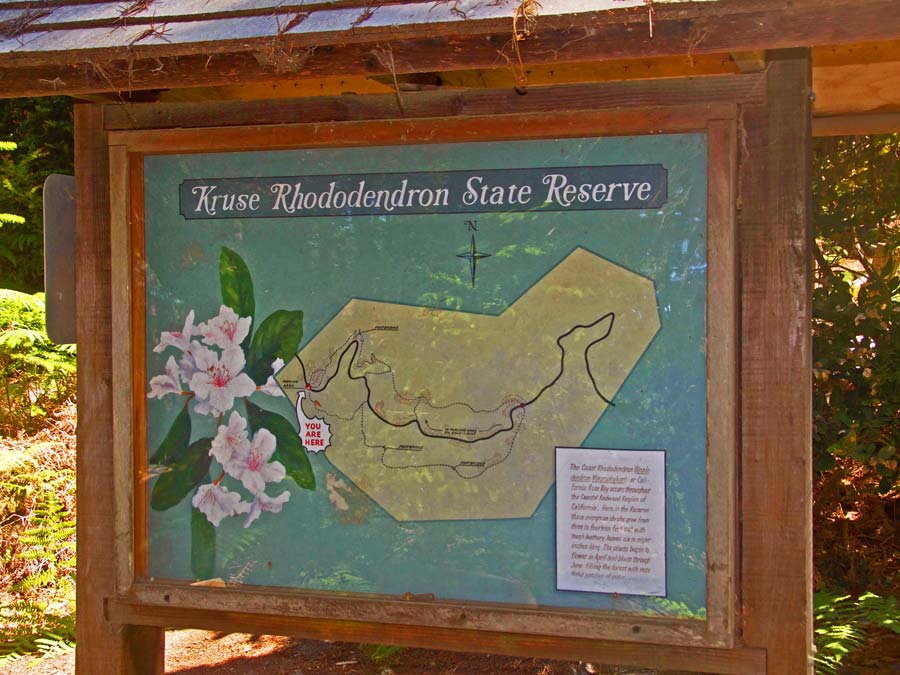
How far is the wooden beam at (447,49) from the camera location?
7.79 ft

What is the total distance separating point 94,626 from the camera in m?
3.33

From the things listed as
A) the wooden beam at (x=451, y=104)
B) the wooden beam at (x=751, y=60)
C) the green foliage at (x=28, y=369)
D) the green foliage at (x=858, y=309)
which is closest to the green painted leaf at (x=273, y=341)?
the wooden beam at (x=451, y=104)

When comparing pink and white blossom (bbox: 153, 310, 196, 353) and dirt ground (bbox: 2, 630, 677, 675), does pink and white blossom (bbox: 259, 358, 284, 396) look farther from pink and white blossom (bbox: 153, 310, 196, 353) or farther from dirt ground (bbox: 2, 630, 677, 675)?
dirt ground (bbox: 2, 630, 677, 675)

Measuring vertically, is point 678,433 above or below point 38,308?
below

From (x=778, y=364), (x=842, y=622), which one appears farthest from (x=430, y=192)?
(x=842, y=622)

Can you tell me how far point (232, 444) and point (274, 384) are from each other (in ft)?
0.84

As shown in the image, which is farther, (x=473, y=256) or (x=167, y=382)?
(x=167, y=382)

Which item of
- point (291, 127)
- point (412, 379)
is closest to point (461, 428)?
point (412, 379)

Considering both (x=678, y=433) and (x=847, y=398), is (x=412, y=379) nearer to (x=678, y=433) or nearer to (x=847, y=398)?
(x=678, y=433)

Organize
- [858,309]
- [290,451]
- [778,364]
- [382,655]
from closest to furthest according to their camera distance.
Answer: [778,364]
[290,451]
[382,655]
[858,309]

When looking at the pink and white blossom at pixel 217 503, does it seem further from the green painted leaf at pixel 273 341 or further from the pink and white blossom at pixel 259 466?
the green painted leaf at pixel 273 341

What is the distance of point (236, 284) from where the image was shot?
125 inches

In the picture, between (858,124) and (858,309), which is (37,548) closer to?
(858,309)

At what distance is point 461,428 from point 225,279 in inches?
37.9
